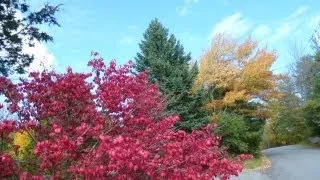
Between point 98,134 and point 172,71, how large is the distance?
14640mm

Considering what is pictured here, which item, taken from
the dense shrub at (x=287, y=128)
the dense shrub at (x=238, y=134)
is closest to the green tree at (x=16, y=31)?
the dense shrub at (x=238, y=134)

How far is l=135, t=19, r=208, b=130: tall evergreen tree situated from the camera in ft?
63.9

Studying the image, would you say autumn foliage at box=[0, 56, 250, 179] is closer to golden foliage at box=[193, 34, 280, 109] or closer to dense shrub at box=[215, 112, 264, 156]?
dense shrub at box=[215, 112, 264, 156]

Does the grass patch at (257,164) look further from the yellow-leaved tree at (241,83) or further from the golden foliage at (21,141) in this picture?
the golden foliage at (21,141)

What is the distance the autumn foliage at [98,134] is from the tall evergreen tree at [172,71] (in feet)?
39.9

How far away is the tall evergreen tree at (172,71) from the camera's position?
19484 millimetres

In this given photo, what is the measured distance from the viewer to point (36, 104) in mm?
6141

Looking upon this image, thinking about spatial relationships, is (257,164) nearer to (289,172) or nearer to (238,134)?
(238,134)

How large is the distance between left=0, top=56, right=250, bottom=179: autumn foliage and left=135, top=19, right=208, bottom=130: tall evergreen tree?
12.2m

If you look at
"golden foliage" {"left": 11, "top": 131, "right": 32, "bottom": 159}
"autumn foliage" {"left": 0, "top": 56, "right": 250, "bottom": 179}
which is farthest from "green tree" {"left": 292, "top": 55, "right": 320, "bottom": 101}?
"autumn foliage" {"left": 0, "top": 56, "right": 250, "bottom": 179}

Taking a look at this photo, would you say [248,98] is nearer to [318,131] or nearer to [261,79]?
[261,79]

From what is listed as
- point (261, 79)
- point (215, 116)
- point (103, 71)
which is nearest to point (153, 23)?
point (215, 116)

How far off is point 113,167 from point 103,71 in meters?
2.62

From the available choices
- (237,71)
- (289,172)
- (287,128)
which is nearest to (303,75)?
(287,128)
